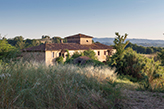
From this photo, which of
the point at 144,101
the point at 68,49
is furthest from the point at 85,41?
the point at 144,101

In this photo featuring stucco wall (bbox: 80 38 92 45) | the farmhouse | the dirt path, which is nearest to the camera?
the dirt path

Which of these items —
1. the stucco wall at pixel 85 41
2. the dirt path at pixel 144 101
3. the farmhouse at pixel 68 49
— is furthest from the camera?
the stucco wall at pixel 85 41

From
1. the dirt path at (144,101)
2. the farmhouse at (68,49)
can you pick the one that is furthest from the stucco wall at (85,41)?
the dirt path at (144,101)

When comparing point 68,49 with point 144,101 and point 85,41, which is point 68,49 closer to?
point 85,41

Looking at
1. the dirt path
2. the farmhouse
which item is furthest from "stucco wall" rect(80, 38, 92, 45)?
the dirt path

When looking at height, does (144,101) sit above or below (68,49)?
below

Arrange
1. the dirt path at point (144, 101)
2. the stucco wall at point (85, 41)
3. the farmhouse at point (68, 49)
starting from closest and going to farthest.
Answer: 1. the dirt path at point (144, 101)
2. the farmhouse at point (68, 49)
3. the stucco wall at point (85, 41)

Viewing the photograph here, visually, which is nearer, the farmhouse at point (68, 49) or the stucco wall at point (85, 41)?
the farmhouse at point (68, 49)

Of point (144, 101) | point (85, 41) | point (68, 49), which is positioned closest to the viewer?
point (144, 101)

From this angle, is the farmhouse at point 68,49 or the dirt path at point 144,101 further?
the farmhouse at point 68,49

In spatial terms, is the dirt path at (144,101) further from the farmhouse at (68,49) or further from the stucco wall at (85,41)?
the stucco wall at (85,41)

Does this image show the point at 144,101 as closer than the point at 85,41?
Yes

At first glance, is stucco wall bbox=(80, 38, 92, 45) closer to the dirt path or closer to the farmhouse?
the farmhouse

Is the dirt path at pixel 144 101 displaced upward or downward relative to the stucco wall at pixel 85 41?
downward
